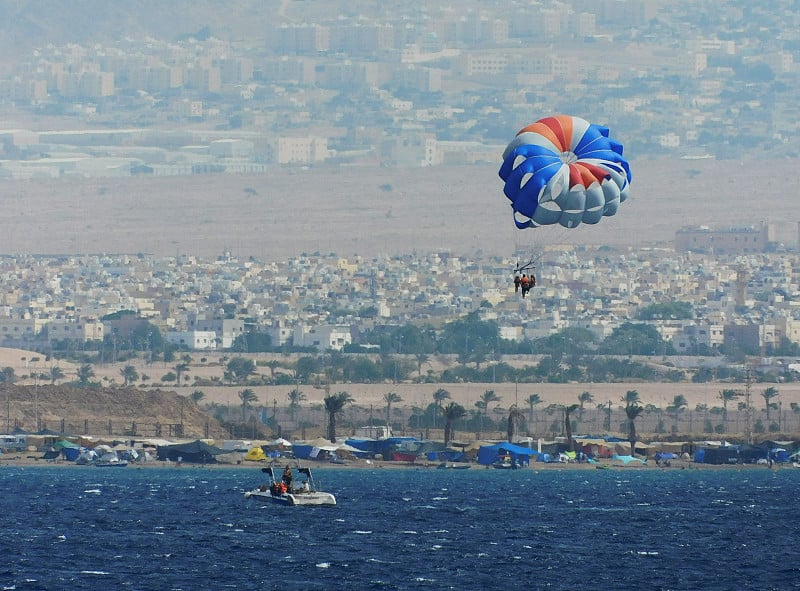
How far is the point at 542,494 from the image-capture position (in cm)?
10144

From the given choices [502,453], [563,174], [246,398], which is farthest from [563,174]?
[246,398]

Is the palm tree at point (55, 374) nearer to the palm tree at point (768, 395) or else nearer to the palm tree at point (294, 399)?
the palm tree at point (294, 399)

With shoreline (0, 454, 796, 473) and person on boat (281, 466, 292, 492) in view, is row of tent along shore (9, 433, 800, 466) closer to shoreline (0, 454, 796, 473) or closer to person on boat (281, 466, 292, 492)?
shoreline (0, 454, 796, 473)

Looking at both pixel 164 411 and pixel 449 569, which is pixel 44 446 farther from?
pixel 449 569

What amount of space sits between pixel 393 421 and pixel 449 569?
79.4 metres

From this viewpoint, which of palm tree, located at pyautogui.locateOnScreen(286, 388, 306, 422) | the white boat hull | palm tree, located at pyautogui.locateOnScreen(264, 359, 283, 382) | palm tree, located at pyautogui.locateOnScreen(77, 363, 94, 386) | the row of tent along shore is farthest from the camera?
palm tree, located at pyautogui.locateOnScreen(264, 359, 283, 382)

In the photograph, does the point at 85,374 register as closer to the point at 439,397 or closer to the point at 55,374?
the point at 55,374

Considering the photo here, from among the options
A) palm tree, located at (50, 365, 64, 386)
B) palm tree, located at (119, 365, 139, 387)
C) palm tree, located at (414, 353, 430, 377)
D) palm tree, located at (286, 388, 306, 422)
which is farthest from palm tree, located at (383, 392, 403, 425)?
palm tree, located at (50, 365, 64, 386)

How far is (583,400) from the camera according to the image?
155 metres

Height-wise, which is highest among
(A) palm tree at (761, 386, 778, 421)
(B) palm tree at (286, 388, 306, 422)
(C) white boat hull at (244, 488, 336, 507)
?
(A) palm tree at (761, 386, 778, 421)

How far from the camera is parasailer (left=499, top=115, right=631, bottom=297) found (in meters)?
67.3

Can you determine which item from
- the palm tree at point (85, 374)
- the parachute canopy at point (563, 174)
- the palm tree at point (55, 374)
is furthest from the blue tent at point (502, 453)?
the palm tree at point (55, 374)

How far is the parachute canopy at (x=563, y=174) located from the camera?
6731 cm

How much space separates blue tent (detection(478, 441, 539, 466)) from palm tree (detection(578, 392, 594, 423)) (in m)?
24.4
